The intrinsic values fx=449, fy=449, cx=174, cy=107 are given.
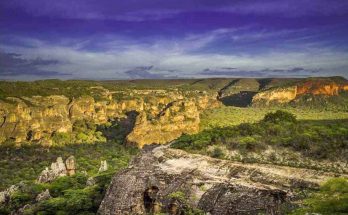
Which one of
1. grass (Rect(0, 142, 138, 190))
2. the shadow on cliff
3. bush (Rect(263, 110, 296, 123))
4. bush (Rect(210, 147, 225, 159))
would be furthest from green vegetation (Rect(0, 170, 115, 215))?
the shadow on cliff

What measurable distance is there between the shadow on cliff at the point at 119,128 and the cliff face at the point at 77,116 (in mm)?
3052

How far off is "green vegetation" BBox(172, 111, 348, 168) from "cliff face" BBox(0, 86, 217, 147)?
62.7m

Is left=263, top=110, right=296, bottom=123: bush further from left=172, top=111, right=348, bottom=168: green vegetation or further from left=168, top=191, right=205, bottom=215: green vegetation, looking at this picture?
left=168, top=191, right=205, bottom=215: green vegetation

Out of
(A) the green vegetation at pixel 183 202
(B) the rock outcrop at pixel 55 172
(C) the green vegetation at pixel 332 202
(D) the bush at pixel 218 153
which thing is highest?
(C) the green vegetation at pixel 332 202

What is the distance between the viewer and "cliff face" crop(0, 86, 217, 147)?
107 meters

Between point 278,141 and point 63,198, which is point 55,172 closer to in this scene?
point 63,198

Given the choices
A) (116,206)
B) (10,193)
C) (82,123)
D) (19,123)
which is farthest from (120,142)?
(116,206)

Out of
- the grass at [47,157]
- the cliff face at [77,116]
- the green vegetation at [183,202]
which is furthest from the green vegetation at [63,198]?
the cliff face at [77,116]

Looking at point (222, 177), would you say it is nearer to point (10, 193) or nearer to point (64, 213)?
point (64, 213)

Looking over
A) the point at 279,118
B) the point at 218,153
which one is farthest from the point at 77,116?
the point at 218,153

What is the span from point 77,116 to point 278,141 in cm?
9965

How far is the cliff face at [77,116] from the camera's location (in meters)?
107

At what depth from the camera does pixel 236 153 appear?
4281cm

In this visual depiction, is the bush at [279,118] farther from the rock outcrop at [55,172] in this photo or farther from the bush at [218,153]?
A: the rock outcrop at [55,172]
